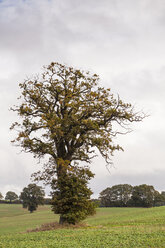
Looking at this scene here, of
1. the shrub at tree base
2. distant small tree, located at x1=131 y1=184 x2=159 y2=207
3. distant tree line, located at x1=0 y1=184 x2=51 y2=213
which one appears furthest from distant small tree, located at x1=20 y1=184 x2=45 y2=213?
the shrub at tree base

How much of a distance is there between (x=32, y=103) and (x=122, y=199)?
87230 mm

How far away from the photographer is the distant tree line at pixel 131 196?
10438 cm

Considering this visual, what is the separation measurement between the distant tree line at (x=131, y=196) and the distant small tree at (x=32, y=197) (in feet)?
101

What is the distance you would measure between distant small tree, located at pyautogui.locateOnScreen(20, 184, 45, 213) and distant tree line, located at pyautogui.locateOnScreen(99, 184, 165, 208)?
30.9 meters

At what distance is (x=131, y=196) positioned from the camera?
352ft

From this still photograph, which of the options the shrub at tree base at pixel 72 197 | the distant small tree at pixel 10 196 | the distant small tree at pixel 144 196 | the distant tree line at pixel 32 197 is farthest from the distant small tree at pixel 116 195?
the shrub at tree base at pixel 72 197

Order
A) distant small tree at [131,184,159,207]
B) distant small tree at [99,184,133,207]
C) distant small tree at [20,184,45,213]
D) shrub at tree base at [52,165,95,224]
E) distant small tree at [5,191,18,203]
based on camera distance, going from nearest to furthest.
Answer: shrub at tree base at [52,165,95,224], distant small tree at [20,184,45,213], distant small tree at [131,184,159,207], distant small tree at [99,184,133,207], distant small tree at [5,191,18,203]

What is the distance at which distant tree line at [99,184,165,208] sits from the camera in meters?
104

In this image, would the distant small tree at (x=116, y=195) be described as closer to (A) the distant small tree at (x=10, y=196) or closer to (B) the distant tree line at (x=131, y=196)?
(B) the distant tree line at (x=131, y=196)

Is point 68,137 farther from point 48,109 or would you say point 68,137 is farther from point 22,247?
point 22,247

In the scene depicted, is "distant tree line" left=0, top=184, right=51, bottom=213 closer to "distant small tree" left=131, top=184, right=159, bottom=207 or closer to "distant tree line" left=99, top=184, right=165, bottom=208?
"distant tree line" left=99, top=184, right=165, bottom=208

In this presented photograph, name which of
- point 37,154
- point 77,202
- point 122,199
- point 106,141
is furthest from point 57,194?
point 122,199

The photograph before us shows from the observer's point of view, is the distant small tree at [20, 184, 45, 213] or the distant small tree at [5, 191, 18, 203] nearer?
the distant small tree at [20, 184, 45, 213]

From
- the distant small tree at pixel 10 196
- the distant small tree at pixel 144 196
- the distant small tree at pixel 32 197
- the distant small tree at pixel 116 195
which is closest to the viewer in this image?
the distant small tree at pixel 32 197
